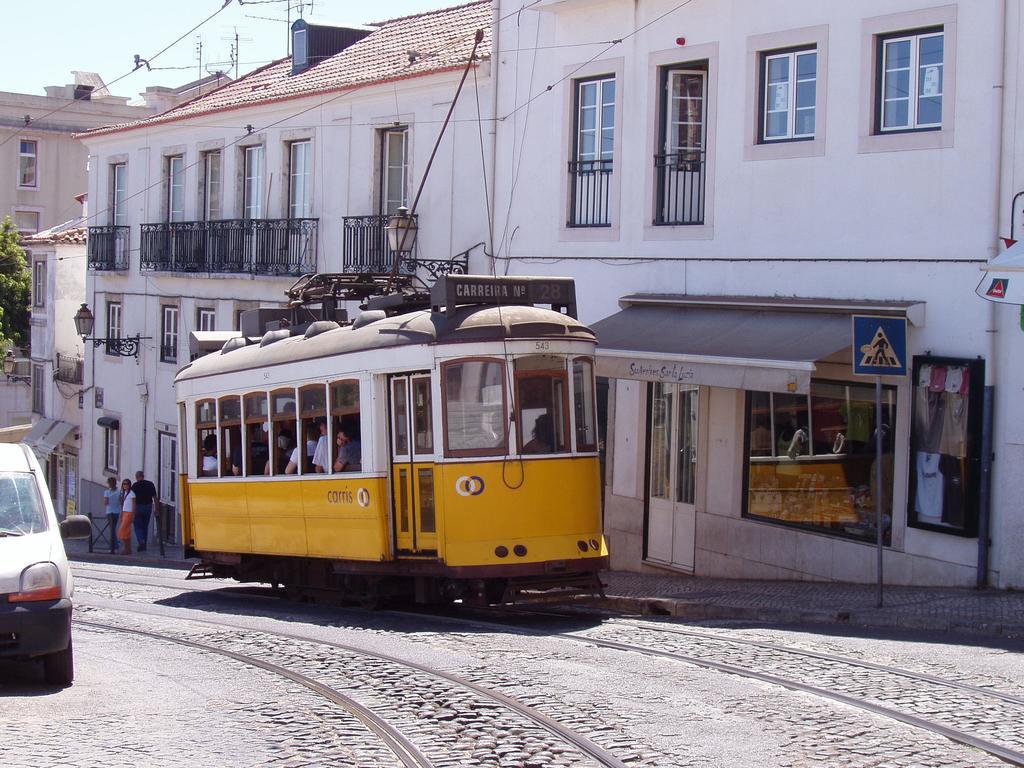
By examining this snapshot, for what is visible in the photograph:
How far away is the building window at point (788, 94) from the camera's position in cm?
1703

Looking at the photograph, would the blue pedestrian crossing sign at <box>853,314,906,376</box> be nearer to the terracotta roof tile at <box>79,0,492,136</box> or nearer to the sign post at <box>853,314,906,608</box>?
the sign post at <box>853,314,906,608</box>

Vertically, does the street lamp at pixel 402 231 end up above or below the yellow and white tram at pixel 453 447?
above

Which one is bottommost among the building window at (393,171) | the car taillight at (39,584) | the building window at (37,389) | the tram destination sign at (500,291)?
the building window at (37,389)

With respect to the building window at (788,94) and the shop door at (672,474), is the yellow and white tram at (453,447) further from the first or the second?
the shop door at (672,474)

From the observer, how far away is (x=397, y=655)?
11.6m

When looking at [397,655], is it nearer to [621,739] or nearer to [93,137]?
[621,739]

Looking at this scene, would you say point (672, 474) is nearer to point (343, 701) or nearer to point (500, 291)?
point (500, 291)

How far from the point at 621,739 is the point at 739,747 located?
662 mm

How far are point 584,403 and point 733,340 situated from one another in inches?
121

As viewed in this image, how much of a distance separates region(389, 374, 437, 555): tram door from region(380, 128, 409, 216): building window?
444 inches

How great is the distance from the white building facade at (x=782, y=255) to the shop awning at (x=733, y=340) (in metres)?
0.03

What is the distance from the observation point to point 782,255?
17203 millimetres

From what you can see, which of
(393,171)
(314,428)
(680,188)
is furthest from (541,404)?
(393,171)

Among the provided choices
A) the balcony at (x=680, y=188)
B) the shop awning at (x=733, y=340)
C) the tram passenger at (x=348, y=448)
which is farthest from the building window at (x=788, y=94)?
the tram passenger at (x=348, y=448)
